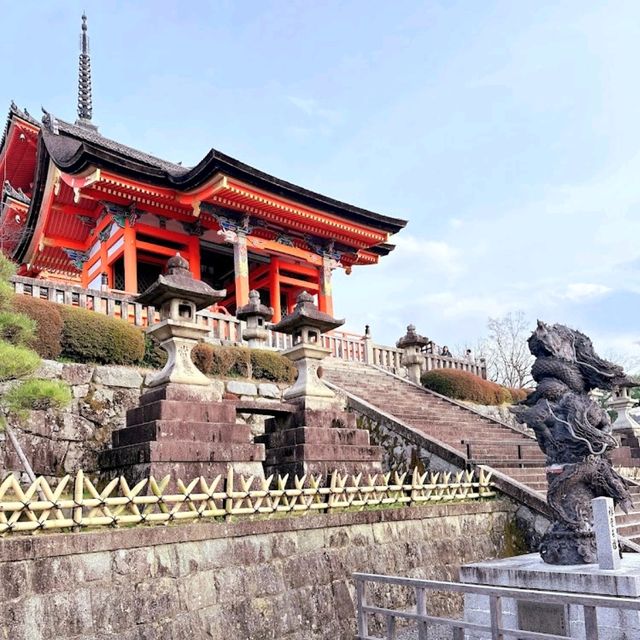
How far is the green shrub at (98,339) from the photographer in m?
10.5

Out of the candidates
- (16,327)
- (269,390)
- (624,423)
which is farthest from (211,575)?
(624,423)

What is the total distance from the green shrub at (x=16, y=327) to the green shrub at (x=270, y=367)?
4.62 metres

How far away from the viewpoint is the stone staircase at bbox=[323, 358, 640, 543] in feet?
36.5

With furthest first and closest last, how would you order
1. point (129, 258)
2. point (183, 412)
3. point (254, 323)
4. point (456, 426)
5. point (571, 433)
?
point (129, 258) → point (254, 323) → point (456, 426) → point (183, 412) → point (571, 433)

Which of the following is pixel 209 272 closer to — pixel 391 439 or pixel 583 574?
pixel 391 439

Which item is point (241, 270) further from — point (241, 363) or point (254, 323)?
point (241, 363)

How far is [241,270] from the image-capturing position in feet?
59.1

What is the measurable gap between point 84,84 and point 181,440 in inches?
1022

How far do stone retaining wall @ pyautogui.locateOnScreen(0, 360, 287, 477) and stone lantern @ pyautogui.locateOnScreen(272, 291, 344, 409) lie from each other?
115 inches

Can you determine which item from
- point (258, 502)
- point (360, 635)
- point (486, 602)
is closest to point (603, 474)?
point (486, 602)

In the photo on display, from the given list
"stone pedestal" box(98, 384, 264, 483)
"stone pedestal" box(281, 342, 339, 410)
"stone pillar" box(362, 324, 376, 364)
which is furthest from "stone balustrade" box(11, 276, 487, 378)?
"stone pedestal" box(98, 384, 264, 483)

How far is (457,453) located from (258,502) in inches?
204

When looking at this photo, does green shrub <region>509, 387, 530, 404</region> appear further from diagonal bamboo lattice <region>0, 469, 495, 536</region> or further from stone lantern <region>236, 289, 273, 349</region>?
diagonal bamboo lattice <region>0, 469, 495, 536</region>

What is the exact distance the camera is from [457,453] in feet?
36.0
